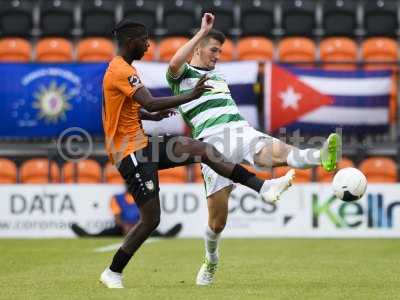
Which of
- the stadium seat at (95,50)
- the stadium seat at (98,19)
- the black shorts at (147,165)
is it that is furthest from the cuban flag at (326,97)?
the black shorts at (147,165)

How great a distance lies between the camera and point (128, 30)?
844 cm

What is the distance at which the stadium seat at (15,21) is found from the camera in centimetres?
2028

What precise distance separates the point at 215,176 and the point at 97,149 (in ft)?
29.7

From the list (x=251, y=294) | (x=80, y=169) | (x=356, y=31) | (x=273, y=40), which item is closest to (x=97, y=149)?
(x=80, y=169)

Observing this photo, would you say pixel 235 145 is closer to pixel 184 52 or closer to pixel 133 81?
pixel 184 52

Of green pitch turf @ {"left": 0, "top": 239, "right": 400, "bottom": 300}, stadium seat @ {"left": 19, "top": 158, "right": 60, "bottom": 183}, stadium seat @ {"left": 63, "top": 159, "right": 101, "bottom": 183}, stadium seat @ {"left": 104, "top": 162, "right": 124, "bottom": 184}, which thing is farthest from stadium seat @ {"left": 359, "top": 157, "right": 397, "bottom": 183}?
stadium seat @ {"left": 19, "top": 158, "right": 60, "bottom": 183}

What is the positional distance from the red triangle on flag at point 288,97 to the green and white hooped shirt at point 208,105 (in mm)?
8086

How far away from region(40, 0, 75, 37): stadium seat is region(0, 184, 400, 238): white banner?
4660 millimetres

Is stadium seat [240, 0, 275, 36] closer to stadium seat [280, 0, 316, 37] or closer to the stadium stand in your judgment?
stadium seat [280, 0, 316, 37]

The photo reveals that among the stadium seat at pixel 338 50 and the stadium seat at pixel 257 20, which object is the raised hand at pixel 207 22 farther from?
the stadium seat at pixel 257 20

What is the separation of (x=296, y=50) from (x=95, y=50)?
4.07m

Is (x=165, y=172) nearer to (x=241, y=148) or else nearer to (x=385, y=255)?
(x=385, y=255)

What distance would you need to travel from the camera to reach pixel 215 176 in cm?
918

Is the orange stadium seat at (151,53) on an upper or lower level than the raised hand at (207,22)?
lower
